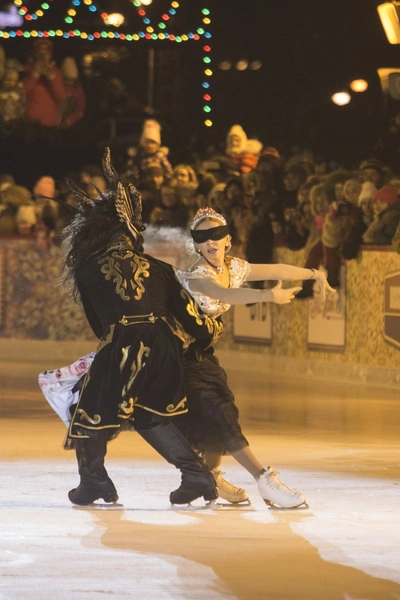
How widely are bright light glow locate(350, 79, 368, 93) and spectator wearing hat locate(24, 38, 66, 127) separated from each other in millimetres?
3648

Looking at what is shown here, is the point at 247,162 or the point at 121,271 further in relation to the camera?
the point at 247,162

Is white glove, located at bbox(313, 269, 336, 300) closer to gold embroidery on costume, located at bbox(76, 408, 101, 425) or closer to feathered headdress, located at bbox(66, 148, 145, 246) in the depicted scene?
feathered headdress, located at bbox(66, 148, 145, 246)

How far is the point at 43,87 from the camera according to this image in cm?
1798

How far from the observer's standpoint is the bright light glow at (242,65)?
62.4 ft

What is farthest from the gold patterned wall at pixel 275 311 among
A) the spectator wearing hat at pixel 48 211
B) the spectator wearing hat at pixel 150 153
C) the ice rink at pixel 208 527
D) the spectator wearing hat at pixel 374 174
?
the ice rink at pixel 208 527

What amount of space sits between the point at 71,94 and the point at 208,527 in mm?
12437

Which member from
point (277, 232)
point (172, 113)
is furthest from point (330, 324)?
point (172, 113)

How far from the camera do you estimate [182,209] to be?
15.9 metres

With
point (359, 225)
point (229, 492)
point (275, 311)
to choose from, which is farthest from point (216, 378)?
point (275, 311)

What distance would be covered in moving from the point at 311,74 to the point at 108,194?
11.8m

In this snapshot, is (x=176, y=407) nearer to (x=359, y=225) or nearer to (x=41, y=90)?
(x=359, y=225)

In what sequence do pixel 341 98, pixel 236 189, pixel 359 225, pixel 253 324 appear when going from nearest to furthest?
pixel 359 225
pixel 236 189
pixel 253 324
pixel 341 98

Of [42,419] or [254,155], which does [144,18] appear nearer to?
[254,155]

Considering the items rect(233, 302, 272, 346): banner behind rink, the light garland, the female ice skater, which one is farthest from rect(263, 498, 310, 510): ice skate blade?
the light garland
